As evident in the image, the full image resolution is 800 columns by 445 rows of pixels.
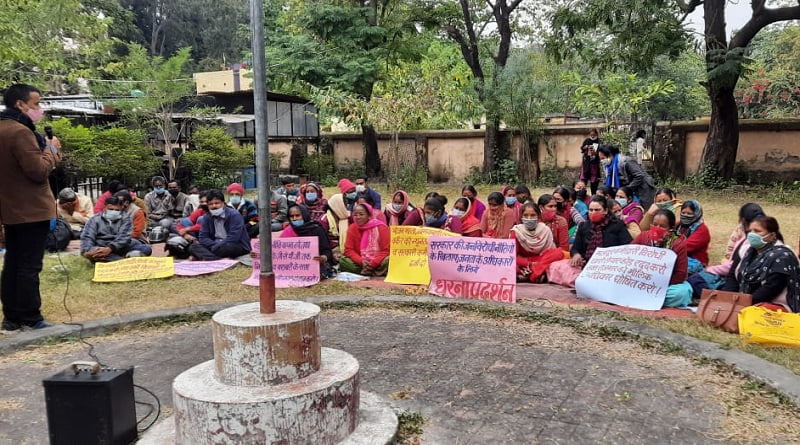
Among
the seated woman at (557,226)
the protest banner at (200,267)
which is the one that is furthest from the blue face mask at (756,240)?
the protest banner at (200,267)

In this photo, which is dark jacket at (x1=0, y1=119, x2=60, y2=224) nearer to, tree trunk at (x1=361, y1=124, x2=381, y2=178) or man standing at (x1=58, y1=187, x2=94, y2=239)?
man standing at (x1=58, y1=187, x2=94, y2=239)

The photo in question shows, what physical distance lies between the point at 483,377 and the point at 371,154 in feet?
56.5

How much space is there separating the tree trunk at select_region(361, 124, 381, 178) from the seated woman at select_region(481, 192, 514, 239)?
12.9m

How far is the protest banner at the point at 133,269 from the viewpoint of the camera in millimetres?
7855

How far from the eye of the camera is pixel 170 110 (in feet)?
59.7

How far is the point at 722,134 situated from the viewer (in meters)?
15.1

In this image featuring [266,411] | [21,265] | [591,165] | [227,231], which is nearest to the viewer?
[266,411]

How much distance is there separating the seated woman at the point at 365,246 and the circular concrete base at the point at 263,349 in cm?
460

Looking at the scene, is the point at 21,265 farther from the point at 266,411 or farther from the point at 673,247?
the point at 673,247

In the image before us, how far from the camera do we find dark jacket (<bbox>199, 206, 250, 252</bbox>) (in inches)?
352

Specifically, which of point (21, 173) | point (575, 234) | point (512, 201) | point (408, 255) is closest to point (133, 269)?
point (21, 173)

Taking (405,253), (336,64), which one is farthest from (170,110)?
(405,253)

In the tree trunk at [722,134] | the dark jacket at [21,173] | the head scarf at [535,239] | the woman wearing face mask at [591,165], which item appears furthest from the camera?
the tree trunk at [722,134]

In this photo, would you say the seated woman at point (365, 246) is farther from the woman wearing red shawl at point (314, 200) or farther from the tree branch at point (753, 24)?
the tree branch at point (753, 24)
